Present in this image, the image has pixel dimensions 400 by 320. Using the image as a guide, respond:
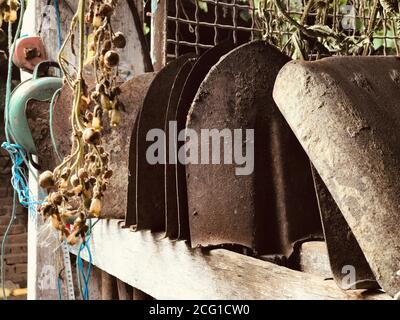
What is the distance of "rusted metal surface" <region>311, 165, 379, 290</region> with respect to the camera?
594 mm

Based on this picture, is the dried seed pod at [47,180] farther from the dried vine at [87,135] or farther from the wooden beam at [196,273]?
the wooden beam at [196,273]

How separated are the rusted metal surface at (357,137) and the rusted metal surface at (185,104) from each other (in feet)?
0.87

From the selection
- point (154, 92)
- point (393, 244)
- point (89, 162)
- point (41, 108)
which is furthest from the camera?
point (41, 108)

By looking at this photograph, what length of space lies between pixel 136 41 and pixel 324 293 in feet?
4.56

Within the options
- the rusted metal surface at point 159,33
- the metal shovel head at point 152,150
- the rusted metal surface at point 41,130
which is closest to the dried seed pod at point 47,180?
the metal shovel head at point 152,150

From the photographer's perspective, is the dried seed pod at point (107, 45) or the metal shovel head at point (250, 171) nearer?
the dried seed pod at point (107, 45)

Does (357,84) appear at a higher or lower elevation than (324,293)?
higher

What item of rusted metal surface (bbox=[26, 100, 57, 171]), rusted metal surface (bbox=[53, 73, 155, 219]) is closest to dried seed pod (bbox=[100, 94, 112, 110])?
rusted metal surface (bbox=[53, 73, 155, 219])

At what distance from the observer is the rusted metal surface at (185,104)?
36.9 inches

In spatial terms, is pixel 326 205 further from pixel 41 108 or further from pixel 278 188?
pixel 41 108

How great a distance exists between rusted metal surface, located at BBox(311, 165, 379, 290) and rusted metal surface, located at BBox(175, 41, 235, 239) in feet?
1.02

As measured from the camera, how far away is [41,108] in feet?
5.15

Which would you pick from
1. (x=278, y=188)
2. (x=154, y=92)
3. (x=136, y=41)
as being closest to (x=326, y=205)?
(x=278, y=188)

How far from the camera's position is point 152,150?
1.09 metres
